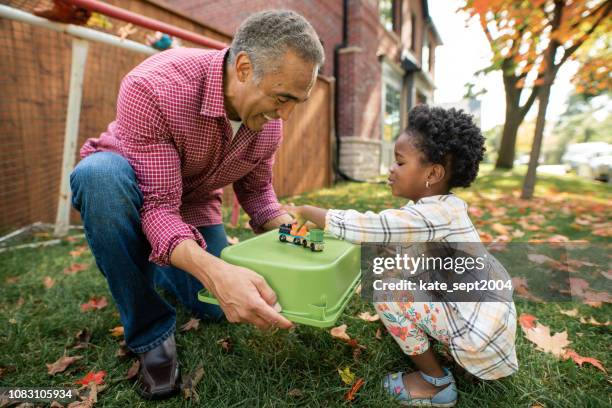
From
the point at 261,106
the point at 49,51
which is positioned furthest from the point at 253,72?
the point at 49,51

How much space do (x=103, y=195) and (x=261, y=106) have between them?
0.61 meters

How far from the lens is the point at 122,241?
1.22 meters

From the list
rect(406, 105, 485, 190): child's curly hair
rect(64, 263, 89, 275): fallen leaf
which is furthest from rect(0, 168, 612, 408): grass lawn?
rect(406, 105, 485, 190): child's curly hair

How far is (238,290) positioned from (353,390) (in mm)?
574

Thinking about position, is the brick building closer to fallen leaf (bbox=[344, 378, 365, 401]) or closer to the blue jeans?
the blue jeans

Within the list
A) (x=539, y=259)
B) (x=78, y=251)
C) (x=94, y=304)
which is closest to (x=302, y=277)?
(x=94, y=304)

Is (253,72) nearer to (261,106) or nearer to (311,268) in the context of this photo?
(261,106)

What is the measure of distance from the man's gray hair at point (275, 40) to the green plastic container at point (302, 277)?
0.61 metres

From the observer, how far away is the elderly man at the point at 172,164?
114 centimetres

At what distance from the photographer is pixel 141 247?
1.30m

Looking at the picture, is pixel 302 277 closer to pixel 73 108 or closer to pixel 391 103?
pixel 73 108

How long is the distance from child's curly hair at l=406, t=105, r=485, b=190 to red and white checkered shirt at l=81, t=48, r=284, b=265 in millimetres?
700

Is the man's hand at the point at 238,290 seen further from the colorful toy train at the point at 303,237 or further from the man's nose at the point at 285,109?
the man's nose at the point at 285,109

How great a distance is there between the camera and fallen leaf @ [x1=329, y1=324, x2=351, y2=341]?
1.57m
